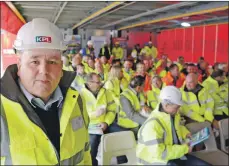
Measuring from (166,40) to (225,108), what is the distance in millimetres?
13058

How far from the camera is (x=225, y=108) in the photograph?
21.3 ft

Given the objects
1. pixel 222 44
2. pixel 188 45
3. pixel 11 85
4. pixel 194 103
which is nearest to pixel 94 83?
pixel 194 103

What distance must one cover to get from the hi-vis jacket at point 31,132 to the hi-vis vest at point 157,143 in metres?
1.71

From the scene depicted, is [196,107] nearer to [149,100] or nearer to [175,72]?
[149,100]

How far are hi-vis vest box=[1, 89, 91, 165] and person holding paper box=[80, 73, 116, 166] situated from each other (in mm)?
2963

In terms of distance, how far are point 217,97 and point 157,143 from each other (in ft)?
11.4

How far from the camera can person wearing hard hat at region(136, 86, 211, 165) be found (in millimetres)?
3477

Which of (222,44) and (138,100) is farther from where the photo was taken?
(222,44)

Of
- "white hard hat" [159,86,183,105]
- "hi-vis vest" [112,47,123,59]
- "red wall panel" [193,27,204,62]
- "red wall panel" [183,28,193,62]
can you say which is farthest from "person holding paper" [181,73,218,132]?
"hi-vis vest" [112,47,123,59]

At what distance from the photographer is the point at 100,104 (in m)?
4.92

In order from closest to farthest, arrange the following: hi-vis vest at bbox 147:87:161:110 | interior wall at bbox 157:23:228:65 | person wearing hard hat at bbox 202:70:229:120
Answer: hi-vis vest at bbox 147:87:161:110 → person wearing hard hat at bbox 202:70:229:120 → interior wall at bbox 157:23:228:65

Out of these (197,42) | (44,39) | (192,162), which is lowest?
(192,162)

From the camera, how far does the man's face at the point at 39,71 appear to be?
1.65 meters

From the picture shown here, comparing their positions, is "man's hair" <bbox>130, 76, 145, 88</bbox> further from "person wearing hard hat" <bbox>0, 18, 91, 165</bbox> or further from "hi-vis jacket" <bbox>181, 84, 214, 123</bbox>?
"person wearing hard hat" <bbox>0, 18, 91, 165</bbox>
